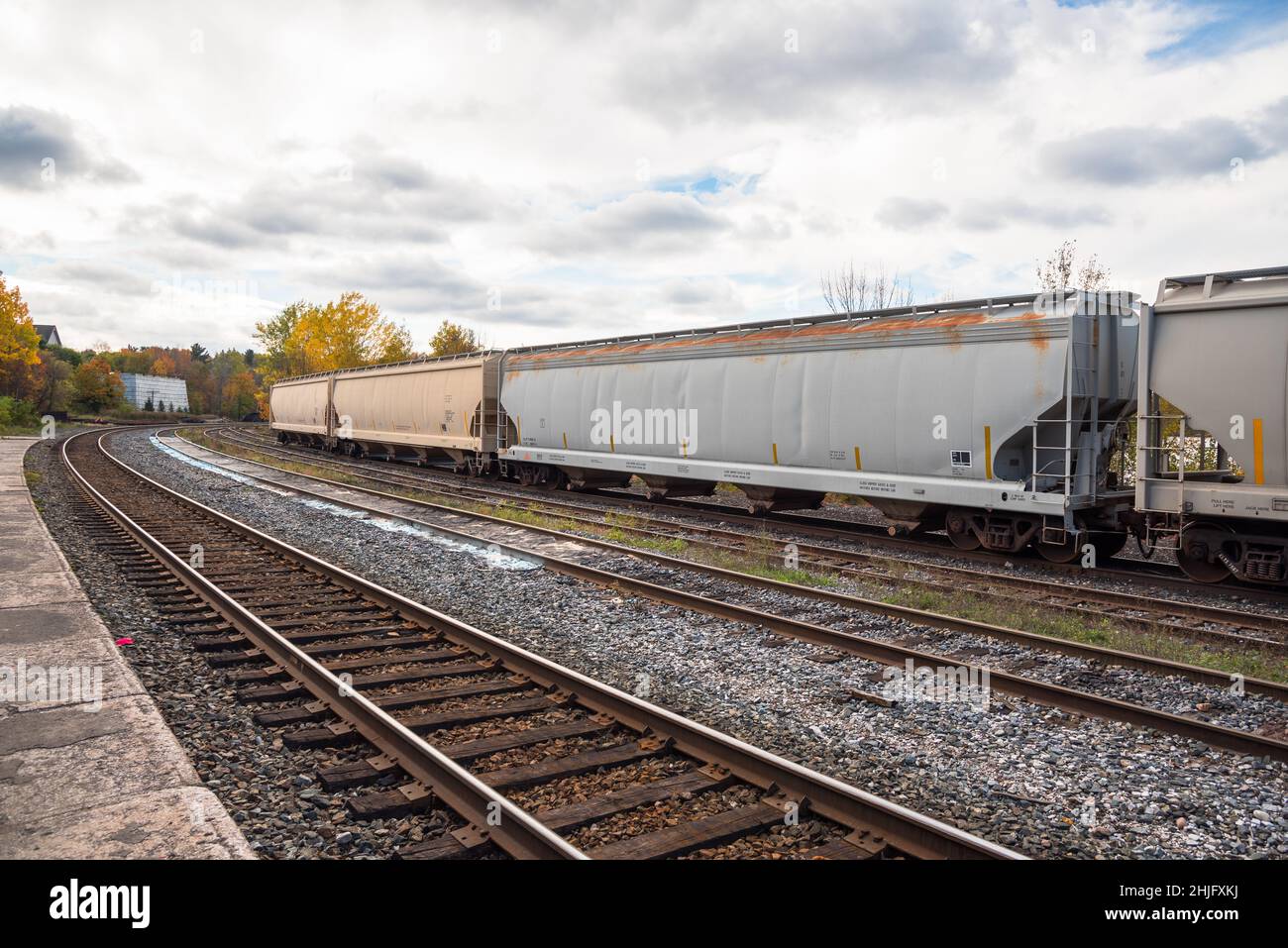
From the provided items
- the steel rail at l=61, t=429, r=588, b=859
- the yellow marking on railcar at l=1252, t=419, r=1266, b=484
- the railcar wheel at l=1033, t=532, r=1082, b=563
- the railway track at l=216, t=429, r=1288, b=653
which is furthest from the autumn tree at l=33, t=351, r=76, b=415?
the yellow marking on railcar at l=1252, t=419, r=1266, b=484

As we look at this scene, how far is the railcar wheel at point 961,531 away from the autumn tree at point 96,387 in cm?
8476

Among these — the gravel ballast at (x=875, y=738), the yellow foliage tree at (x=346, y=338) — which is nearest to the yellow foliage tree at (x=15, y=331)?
the yellow foliage tree at (x=346, y=338)

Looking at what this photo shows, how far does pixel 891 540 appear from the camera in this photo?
13.9 meters

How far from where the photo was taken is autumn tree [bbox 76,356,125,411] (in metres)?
75.6

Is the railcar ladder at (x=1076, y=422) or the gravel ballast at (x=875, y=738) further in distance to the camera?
the railcar ladder at (x=1076, y=422)

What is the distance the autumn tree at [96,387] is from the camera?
248ft

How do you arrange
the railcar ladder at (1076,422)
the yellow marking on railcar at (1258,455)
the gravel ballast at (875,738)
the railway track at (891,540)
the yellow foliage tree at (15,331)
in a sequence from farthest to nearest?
1. the yellow foliage tree at (15,331)
2. the railcar ladder at (1076,422)
3. the railway track at (891,540)
4. the yellow marking on railcar at (1258,455)
5. the gravel ballast at (875,738)

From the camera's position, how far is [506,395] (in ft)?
75.7

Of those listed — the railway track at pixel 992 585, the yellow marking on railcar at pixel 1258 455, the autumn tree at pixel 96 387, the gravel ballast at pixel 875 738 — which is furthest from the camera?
the autumn tree at pixel 96 387

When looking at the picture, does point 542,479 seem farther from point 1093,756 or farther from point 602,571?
point 1093,756

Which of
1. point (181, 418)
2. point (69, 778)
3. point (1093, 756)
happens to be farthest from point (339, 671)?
point (181, 418)

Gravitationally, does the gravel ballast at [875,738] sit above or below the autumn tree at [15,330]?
below

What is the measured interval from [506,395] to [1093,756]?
764 inches

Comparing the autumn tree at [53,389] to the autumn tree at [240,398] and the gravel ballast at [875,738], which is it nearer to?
the autumn tree at [240,398]
